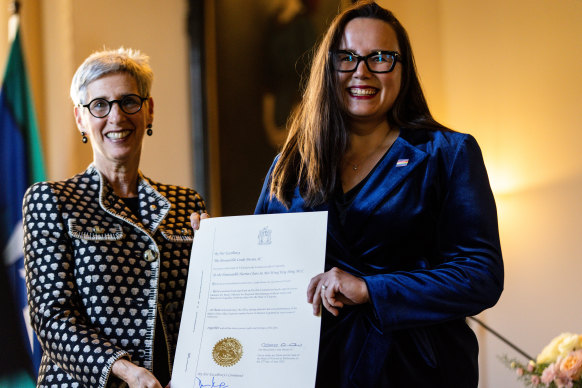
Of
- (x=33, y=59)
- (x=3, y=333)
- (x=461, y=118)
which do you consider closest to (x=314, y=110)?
(x=3, y=333)

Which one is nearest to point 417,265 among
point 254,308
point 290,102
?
point 254,308

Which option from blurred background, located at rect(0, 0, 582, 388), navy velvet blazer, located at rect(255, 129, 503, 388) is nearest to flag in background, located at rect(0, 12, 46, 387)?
blurred background, located at rect(0, 0, 582, 388)

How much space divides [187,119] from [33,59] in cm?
108

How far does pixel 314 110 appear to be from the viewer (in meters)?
2.06

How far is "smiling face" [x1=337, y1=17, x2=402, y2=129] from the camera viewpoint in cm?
196

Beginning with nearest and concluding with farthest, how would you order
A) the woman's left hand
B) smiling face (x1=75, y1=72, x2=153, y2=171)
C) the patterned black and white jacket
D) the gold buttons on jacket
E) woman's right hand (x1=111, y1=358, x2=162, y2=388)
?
the woman's left hand < woman's right hand (x1=111, y1=358, x2=162, y2=388) < the patterned black and white jacket < the gold buttons on jacket < smiling face (x1=75, y1=72, x2=153, y2=171)

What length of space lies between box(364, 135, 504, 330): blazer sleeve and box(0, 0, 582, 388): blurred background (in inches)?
113

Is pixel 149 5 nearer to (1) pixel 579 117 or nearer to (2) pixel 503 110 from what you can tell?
(2) pixel 503 110

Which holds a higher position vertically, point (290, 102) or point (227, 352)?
point (290, 102)

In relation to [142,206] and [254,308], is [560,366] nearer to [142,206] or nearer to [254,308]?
[254,308]

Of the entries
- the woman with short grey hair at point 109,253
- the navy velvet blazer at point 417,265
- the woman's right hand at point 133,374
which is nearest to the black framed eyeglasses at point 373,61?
the navy velvet blazer at point 417,265

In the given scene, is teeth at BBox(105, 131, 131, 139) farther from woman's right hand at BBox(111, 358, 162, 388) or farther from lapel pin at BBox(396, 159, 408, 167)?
lapel pin at BBox(396, 159, 408, 167)

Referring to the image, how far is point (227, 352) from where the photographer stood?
188 cm

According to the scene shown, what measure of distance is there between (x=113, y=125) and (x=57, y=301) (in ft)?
2.09
